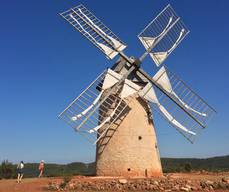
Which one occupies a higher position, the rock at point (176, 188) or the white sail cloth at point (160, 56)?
the white sail cloth at point (160, 56)

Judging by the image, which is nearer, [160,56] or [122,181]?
[122,181]

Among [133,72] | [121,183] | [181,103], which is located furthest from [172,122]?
[121,183]

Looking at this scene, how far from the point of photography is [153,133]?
2017 cm

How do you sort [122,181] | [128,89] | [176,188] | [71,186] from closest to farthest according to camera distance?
[176,188] → [122,181] → [71,186] → [128,89]

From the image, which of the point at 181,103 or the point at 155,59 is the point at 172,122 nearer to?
the point at 181,103

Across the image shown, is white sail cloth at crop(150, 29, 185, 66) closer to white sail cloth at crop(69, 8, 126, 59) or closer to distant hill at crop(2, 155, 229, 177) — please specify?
white sail cloth at crop(69, 8, 126, 59)

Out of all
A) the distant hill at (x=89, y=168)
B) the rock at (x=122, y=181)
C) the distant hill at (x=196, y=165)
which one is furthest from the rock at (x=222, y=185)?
the distant hill at (x=196, y=165)

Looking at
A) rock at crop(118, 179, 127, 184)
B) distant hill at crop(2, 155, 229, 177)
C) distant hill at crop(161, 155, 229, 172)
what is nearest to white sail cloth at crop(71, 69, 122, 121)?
rock at crop(118, 179, 127, 184)

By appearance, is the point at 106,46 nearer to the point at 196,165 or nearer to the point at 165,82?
the point at 165,82

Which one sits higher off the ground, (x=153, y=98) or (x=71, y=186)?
(x=153, y=98)

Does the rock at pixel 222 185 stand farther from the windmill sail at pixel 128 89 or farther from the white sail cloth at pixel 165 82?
the windmill sail at pixel 128 89

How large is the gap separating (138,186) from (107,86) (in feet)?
16.5

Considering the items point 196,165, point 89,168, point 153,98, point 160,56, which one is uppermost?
point 196,165

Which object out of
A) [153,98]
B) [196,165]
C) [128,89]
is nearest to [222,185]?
[153,98]
